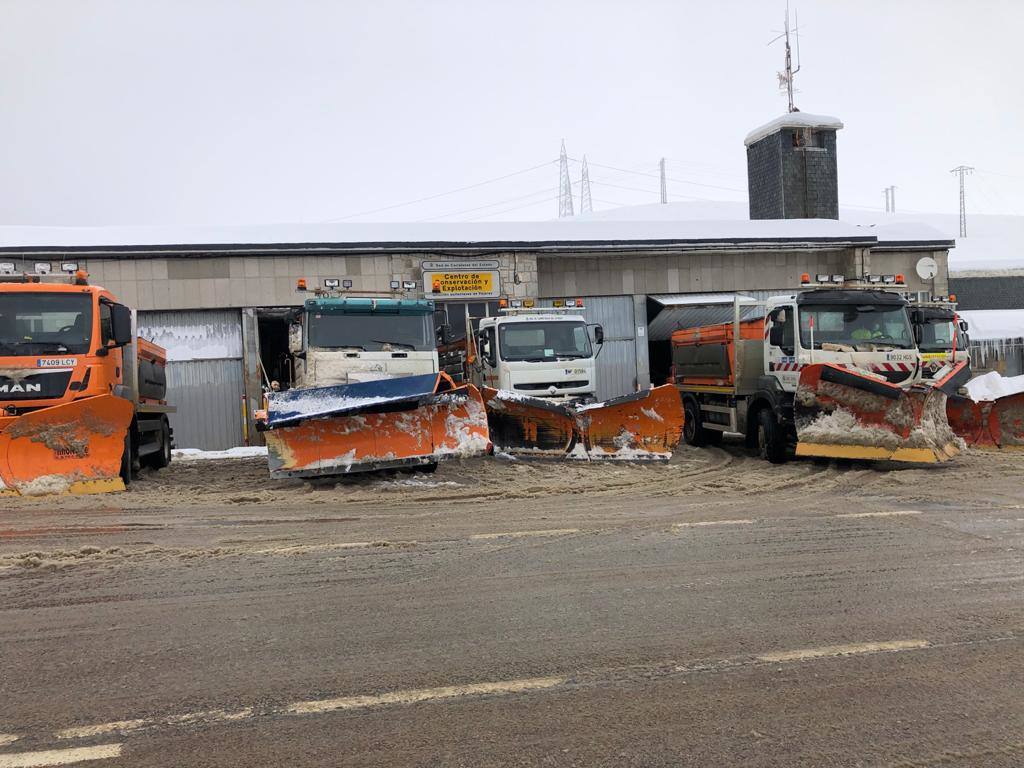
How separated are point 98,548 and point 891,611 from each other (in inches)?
222

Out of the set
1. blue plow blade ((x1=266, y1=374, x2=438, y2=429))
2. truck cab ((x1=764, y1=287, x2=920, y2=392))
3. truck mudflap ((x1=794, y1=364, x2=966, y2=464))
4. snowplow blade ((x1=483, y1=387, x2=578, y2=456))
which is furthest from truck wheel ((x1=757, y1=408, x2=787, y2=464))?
blue plow blade ((x1=266, y1=374, x2=438, y2=429))

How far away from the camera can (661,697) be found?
344 centimetres

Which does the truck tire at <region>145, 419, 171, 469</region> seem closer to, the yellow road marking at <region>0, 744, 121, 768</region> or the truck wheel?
the truck wheel

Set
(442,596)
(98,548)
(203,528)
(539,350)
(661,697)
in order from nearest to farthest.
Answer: (661,697)
(442,596)
(98,548)
(203,528)
(539,350)

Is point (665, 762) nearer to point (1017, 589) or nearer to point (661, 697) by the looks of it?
point (661, 697)

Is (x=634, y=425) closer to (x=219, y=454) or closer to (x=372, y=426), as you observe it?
(x=372, y=426)

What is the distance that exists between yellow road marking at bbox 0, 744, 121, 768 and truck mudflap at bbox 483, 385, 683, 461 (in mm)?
8898

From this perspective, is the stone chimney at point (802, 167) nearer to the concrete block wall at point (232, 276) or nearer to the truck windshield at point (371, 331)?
the concrete block wall at point (232, 276)

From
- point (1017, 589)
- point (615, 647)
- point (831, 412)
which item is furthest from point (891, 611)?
point (831, 412)

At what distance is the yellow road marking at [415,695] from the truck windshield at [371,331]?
812cm

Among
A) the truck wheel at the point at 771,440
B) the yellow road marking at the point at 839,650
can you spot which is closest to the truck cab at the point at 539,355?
the truck wheel at the point at 771,440

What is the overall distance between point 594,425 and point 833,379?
133 inches

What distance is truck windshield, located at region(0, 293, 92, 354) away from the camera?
9.47 m

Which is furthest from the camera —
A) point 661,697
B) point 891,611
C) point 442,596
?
point 442,596
